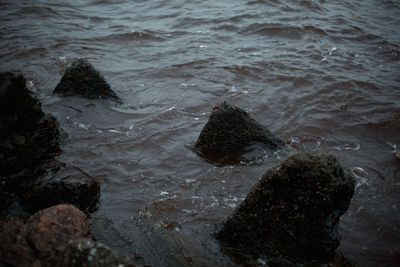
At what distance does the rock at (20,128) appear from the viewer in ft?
15.7

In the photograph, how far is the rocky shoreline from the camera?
3.00 metres

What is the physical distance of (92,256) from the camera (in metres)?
2.54

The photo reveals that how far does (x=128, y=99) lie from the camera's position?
7.17 m

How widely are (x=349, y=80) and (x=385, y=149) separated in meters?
2.79

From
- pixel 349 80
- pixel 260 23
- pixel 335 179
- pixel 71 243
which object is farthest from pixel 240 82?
pixel 71 243

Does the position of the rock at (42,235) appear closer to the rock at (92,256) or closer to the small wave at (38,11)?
the rock at (92,256)

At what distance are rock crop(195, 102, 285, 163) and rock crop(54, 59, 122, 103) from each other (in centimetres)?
253

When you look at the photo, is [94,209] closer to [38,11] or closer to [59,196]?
[59,196]

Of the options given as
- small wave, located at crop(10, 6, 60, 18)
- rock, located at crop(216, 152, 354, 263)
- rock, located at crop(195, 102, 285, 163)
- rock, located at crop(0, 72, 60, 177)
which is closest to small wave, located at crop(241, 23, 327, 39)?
rock, located at crop(195, 102, 285, 163)

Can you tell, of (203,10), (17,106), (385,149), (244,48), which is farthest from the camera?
(203,10)

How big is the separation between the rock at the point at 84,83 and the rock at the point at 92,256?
4653mm

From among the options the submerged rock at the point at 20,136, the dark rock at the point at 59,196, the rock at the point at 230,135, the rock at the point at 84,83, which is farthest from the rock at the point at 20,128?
the rock at the point at 230,135

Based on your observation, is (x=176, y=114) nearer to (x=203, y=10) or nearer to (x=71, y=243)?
(x=71, y=243)

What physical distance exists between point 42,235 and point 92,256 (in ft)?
2.80
